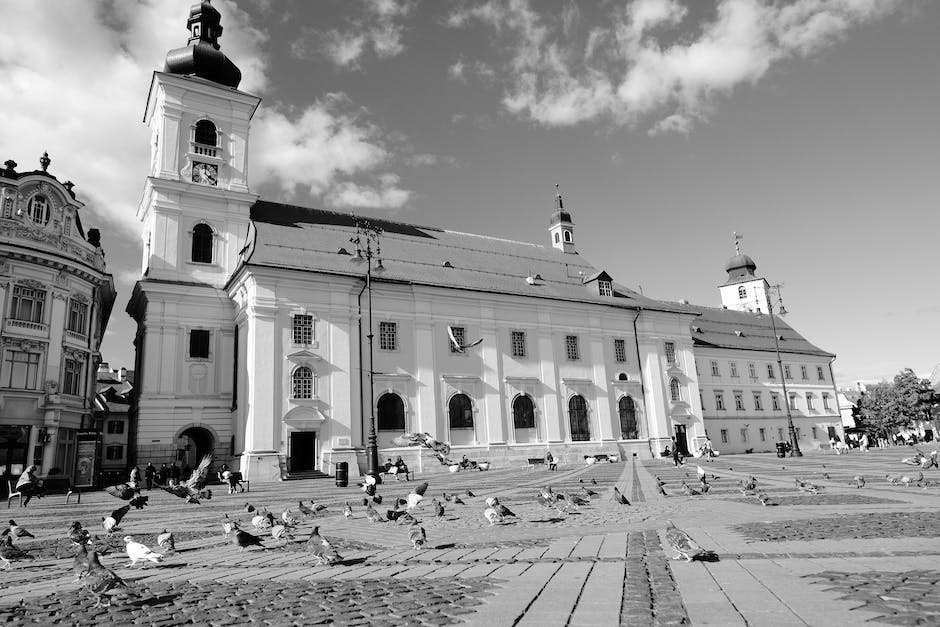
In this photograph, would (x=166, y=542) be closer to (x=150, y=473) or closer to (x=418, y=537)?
(x=418, y=537)

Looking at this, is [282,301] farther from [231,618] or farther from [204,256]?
[231,618]

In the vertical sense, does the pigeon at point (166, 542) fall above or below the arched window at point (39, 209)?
below

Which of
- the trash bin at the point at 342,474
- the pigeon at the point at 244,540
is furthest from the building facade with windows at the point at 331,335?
the pigeon at the point at 244,540

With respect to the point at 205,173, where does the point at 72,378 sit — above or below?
below

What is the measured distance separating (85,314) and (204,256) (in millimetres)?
7456

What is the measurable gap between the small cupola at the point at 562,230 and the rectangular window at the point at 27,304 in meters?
40.0

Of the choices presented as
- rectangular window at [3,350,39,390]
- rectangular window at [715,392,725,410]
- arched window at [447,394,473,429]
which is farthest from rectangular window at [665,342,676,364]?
rectangular window at [3,350,39,390]

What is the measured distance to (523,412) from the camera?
42031 mm

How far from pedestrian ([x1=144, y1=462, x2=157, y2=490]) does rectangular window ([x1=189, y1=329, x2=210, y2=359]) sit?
662 centimetres

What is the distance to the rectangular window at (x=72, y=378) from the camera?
3133 centimetres

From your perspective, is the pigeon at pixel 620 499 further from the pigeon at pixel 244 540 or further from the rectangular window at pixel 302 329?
the rectangular window at pixel 302 329

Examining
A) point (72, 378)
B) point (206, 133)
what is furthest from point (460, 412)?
point (206, 133)

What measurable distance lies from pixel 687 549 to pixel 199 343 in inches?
1393

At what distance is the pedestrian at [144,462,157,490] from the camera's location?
96.9 ft
